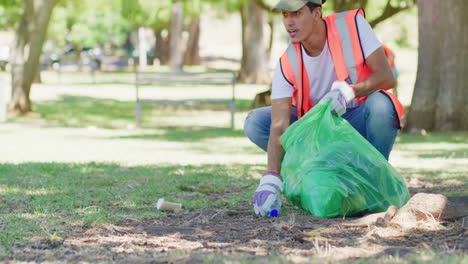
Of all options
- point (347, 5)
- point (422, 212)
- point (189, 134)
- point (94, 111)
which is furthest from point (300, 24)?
point (94, 111)

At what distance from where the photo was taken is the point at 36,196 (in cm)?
561

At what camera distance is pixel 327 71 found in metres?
5.09

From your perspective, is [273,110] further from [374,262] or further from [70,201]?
[374,262]

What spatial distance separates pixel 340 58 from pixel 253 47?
24.5m

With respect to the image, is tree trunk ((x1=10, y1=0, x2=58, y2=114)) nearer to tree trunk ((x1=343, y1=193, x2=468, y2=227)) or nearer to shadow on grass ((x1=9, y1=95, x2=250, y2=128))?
shadow on grass ((x1=9, y1=95, x2=250, y2=128))

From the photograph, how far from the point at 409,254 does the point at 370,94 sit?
1880mm

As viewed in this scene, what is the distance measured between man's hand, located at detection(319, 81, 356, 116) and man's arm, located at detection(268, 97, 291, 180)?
1.31 feet

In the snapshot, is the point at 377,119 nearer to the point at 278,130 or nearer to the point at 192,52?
the point at 278,130

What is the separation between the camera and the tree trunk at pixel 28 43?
1503 centimetres

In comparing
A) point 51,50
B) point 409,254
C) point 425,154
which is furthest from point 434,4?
point 51,50

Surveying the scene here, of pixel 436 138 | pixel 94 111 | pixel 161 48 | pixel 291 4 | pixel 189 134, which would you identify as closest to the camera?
pixel 291 4

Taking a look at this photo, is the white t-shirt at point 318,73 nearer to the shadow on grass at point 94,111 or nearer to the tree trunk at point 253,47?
the shadow on grass at point 94,111

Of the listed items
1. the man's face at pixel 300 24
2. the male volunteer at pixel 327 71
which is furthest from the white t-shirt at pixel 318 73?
the man's face at pixel 300 24

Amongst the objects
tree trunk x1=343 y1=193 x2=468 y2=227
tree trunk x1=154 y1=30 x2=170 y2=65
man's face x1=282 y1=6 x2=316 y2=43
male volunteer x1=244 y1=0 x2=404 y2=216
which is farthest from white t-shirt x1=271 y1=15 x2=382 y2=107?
tree trunk x1=154 y1=30 x2=170 y2=65
